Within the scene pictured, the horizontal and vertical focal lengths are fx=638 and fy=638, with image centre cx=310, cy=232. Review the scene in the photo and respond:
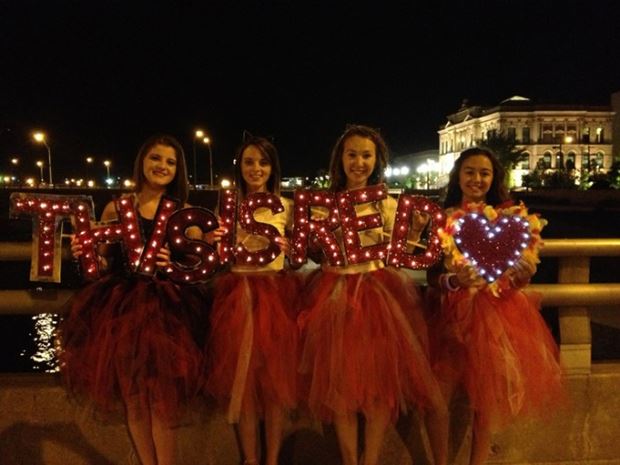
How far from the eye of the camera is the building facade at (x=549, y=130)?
109875 millimetres

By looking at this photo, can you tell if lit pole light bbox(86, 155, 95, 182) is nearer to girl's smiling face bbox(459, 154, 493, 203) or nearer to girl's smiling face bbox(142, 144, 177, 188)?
girl's smiling face bbox(142, 144, 177, 188)

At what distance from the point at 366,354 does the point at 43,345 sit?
275 inches

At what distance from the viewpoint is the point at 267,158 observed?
4.49m

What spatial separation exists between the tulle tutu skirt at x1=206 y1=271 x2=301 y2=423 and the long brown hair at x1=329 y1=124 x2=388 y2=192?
3.15 feet

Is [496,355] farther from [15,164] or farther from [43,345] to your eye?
[15,164]

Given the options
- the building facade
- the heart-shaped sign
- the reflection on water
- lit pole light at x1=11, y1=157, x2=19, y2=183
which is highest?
the building facade

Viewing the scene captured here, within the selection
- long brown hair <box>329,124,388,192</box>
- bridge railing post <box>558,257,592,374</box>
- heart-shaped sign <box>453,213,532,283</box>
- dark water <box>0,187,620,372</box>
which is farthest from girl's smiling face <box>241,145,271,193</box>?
bridge railing post <box>558,257,592,374</box>

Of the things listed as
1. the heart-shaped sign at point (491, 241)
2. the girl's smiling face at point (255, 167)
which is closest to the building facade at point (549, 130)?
the heart-shaped sign at point (491, 241)

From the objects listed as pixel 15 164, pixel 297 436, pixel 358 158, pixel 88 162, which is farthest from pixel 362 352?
pixel 15 164

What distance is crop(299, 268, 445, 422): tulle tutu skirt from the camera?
3990 mm

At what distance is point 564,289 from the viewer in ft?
15.2

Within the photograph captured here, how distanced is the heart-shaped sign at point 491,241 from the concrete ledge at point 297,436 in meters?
1.12

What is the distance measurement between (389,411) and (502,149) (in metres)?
99.1

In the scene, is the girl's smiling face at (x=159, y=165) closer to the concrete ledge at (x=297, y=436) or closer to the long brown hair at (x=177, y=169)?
the long brown hair at (x=177, y=169)
